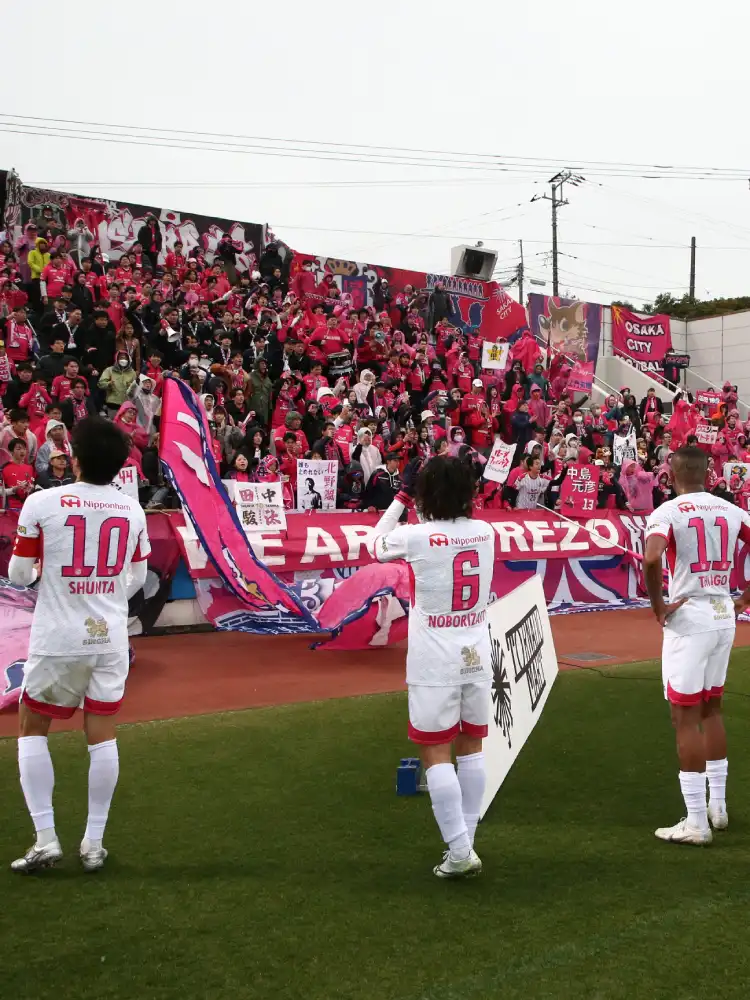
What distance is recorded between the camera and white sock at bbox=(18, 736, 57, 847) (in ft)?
14.9

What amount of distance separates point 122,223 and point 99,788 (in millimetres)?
17101

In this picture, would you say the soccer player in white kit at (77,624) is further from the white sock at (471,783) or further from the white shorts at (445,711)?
the white sock at (471,783)

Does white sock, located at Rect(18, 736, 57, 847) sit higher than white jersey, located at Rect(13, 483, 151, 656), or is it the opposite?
white jersey, located at Rect(13, 483, 151, 656)

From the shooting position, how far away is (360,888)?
4.39 m

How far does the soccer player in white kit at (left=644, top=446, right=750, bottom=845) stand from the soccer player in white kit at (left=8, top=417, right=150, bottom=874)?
2.79 metres

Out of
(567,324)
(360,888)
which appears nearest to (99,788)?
(360,888)

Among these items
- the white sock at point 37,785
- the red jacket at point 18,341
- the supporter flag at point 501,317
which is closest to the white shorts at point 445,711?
the white sock at point 37,785

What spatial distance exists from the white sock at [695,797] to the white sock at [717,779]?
10.6 inches

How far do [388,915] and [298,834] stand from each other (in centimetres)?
119

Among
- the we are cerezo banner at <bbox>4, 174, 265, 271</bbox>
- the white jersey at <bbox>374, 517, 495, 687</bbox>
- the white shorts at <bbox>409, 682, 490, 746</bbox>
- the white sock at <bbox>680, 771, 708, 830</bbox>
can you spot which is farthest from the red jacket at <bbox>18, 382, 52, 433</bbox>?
the white sock at <bbox>680, 771, 708, 830</bbox>

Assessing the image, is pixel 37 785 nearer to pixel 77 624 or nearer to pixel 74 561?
pixel 77 624

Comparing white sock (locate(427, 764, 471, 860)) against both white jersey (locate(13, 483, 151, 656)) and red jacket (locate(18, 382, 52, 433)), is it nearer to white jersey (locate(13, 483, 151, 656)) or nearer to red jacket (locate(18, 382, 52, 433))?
white jersey (locate(13, 483, 151, 656))

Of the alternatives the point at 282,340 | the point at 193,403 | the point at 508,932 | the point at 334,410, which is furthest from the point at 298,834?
the point at 282,340

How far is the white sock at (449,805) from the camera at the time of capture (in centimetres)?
434
